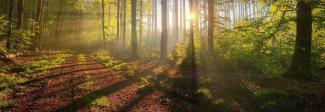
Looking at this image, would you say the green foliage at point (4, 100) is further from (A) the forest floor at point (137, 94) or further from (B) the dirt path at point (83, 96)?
(B) the dirt path at point (83, 96)

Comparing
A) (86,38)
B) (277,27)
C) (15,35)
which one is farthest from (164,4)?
(86,38)

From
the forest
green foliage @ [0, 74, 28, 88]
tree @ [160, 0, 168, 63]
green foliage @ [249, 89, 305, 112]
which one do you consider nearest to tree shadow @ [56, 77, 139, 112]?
the forest

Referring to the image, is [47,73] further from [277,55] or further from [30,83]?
[277,55]

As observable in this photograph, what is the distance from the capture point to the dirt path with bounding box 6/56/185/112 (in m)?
7.46

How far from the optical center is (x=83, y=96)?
8.58m

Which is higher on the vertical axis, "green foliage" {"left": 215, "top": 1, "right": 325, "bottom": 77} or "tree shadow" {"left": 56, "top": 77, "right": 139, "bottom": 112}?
"green foliage" {"left": 215, "top": 1, "right": 325, "bottom": 77}

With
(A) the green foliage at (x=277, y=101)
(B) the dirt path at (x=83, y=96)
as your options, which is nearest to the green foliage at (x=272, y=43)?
(A) the green foliage at (x=277, y=101)

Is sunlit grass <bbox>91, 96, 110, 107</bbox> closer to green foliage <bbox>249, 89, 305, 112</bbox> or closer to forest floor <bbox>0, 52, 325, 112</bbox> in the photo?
forest floor <bbox>0, 52, 325, 112</bbox>

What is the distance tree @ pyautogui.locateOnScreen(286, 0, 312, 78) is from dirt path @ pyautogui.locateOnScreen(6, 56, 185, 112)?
19.1ft

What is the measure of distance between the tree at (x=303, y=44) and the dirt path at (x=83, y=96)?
582cm

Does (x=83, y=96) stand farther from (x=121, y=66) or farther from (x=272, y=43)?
(x=121, y=66)

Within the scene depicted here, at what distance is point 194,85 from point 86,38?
3975cm

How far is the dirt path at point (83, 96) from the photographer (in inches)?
294

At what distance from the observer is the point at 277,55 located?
12711mm
